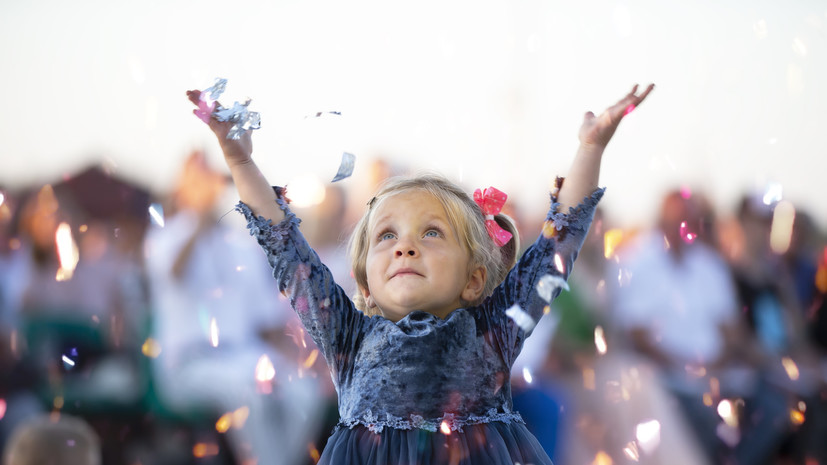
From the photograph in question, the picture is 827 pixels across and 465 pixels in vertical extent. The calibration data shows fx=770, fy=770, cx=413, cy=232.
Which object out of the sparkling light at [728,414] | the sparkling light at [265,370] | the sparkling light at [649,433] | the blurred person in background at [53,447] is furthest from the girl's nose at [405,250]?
the sparkling light at [728,414]

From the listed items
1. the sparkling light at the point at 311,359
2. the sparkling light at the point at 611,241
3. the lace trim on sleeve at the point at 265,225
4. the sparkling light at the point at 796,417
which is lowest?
the sparkling light at the point at 311,359

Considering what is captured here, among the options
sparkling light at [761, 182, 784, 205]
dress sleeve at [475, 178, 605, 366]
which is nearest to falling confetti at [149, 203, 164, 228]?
dress sleeve at [475, 178, 605, 366]

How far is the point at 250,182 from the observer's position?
1.41 m

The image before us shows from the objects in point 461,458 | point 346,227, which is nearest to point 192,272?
point 346,227

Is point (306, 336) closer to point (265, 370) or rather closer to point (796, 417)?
point (265, 370)

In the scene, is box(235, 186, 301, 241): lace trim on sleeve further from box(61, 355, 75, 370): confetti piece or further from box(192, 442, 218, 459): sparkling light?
box(61, 355, 75, 370): confetti piece

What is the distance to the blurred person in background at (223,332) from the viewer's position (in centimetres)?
204

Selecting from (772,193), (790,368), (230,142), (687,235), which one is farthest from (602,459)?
(230,142)

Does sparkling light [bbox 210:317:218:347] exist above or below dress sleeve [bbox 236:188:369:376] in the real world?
below

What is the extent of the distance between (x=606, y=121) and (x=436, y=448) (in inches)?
25.2

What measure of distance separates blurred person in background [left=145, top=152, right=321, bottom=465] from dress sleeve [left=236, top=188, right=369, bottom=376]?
2.20ft

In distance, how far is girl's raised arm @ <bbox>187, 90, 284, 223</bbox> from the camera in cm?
139

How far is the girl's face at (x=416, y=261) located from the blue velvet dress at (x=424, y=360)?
4cm

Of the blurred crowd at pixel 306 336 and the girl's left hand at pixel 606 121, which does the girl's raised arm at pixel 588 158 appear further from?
the blurred crowd at pixel 306 336
